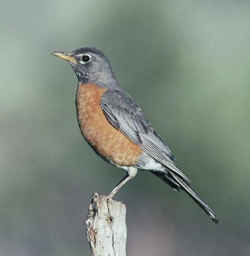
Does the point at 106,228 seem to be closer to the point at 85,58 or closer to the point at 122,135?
the point at 122,135

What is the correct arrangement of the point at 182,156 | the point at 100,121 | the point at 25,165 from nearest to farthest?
the point at 100,121
the point at 182,156
the point at 25,165

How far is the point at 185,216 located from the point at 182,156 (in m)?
1.43

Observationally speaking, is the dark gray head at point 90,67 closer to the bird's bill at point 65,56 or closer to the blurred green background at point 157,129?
the bird's bill at point 65,56

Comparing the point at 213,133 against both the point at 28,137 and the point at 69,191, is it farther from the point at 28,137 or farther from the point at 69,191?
the point at 28,137

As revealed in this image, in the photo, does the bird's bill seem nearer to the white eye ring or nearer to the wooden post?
the white eye ring

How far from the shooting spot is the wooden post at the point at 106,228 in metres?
7.05

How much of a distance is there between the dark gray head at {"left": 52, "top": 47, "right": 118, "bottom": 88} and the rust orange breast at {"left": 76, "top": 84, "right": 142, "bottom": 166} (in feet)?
1.84

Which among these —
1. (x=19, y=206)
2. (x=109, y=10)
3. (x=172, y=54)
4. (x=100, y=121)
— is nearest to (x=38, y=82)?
(x=109, y=10)

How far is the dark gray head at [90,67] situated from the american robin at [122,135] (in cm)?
13

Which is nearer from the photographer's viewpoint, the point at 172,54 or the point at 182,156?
the point at 182,156

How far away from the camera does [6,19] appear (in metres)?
33.5

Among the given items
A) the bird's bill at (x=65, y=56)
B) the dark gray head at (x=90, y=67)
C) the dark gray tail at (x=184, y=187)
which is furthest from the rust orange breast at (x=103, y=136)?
the bird's bill at (x=65, y=56)

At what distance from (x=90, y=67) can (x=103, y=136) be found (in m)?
1.20

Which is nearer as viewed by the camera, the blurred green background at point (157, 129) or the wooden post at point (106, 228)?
the wooden post at point (106, 228)
